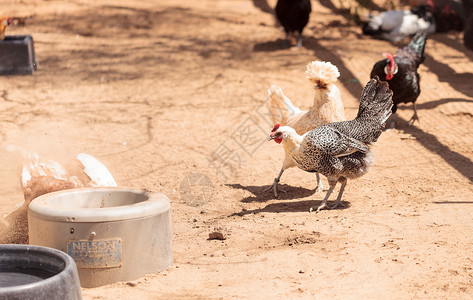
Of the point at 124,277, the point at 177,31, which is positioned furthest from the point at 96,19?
the point at 124,277

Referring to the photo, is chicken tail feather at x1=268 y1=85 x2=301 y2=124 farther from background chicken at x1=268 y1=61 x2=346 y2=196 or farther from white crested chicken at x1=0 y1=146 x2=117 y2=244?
white crested chicken at x1=0 y1=146 x2=117 y2=244

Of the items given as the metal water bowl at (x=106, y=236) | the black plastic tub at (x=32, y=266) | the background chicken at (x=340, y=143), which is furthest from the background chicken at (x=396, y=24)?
the black plastic tub at (x=32, y=266)

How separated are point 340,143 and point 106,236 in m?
2.16

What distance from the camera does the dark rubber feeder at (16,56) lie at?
320 inches

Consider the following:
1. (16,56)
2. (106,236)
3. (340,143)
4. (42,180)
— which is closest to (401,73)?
(340,143)

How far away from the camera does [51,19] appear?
419 inches

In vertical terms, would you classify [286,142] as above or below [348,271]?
above

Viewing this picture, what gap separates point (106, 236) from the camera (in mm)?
3533

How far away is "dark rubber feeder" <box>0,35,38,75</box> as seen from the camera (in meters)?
8.12

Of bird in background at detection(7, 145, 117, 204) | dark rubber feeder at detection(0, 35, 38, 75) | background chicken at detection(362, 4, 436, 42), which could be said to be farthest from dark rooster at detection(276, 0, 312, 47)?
bird in background at detection(7, 145, 117, 204)

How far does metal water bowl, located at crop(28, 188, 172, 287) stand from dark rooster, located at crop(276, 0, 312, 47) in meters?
6.34

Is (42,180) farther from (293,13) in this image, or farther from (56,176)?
(293,13)

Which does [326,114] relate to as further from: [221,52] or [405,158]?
[221,52]

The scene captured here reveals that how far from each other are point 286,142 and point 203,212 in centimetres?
86
